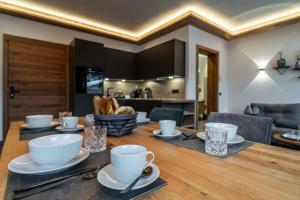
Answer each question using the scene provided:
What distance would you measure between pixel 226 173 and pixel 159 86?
3.84 metres

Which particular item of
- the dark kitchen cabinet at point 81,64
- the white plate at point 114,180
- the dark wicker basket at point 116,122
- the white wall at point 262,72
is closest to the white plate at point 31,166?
the white plate at point 114,180

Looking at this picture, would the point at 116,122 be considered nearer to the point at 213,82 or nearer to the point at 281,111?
the point at 281,111

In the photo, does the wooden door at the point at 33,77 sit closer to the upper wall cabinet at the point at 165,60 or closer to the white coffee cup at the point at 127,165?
the upper wall cabinet at the point at 165,60

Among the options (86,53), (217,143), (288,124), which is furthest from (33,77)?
(288,124)

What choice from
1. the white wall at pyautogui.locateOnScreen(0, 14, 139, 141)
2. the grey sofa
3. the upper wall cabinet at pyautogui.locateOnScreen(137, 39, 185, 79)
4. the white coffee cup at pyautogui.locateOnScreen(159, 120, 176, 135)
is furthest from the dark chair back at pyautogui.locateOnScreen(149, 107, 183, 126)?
the white wall at pyautogui.locateOnScreen(0, 14, 139, 141)

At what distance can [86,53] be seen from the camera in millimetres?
3488

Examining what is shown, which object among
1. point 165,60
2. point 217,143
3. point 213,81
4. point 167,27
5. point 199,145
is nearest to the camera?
point 217,143

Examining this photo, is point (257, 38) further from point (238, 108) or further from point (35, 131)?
point (35, 131)

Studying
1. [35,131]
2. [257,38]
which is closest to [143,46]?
[257,38]

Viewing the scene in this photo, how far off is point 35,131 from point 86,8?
286cm

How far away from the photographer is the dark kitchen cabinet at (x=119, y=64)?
161 inches

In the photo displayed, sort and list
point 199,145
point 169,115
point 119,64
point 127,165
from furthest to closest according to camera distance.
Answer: point 119,64
point 169,115
point 199,145
point 127,165

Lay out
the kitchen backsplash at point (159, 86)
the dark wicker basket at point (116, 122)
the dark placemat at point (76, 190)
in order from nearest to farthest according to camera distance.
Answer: the dark placemat at point (76, 190)
the dark wicker basket at point (116, 122)
the kitchen backsplash at point (159, 86)

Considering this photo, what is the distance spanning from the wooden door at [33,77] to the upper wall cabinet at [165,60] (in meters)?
1.86
